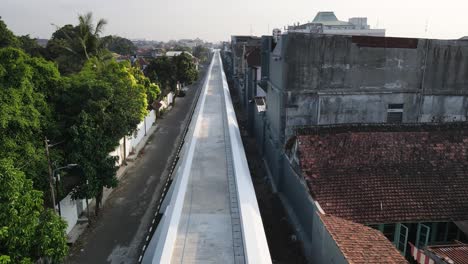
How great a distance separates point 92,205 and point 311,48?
45.2 feet

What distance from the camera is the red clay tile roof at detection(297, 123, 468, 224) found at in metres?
13.8

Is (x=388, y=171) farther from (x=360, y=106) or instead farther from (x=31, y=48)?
(x=31, y=48)

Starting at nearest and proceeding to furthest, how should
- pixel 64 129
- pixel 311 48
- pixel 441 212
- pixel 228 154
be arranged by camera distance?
pixel 441 212 < pixel 64 129 < pixel 311 48 < pixel 228 154

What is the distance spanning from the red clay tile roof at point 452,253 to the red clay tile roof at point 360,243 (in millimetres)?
905

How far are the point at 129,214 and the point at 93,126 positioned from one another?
5.24 meters

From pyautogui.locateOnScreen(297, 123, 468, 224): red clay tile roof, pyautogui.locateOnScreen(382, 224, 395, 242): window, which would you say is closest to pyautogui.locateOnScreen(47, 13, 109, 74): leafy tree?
pyautogui.locateOnScreen(297, 123, 468, 224): red clay tile roof

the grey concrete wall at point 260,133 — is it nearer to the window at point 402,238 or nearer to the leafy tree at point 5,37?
the window at point 402,238

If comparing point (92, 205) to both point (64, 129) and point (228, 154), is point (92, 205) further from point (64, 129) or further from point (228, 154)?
point (228, 154)

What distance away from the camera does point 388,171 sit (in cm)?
1511

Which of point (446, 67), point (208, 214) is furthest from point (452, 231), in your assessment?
point (446, 67)

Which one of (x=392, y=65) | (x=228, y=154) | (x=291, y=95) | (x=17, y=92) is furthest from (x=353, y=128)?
(x=17, y=92)

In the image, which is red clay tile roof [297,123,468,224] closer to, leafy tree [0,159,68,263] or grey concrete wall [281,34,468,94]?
grey concrete wall [281,34,468,94]

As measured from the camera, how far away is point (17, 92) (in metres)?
14.1

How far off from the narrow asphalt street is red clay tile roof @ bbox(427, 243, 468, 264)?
11137mm
